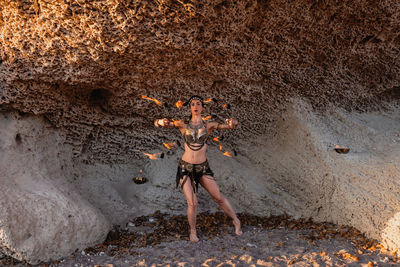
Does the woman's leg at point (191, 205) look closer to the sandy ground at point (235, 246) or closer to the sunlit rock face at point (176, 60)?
the sandy ground at point (235, 246)

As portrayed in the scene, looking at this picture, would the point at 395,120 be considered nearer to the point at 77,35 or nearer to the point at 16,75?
the point at 77,35

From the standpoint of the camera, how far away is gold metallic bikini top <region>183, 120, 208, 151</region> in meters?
3.11

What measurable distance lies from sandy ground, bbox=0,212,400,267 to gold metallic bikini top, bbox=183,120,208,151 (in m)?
0.98

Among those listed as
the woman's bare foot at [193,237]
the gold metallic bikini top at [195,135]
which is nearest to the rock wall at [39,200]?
the woman's bare foot at [193,237]

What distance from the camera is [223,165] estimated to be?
4082 mm

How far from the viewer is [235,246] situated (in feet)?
9.78

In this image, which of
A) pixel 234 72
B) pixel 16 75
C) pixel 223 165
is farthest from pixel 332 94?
pixel 16 75

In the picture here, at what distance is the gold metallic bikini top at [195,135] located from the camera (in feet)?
10.2

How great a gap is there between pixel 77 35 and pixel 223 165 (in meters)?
2.35

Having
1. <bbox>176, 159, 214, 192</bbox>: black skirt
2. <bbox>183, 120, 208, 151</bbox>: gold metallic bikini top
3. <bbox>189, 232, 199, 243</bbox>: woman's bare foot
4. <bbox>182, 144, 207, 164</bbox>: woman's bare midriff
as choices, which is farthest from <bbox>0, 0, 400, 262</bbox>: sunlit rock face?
<bbox>189, 232, 199, 243</bbox>: woman's bare foot

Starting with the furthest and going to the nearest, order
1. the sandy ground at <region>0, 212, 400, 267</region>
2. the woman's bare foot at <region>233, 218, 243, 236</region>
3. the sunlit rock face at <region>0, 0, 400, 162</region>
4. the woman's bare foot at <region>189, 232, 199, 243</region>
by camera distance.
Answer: the woman's bare foot at <region>233, 218, 243, 236</region> < the woman's bare foot at <region>189, 232, 199, 243</region> < the sunlit rock face at <region>0, 0, 400, 162</region> < the sandy ground at <region>0, 212, 400, 267</region>

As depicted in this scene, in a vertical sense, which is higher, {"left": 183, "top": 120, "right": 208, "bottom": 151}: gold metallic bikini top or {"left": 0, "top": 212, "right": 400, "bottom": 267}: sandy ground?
{"left": 183, "top": 120, "right": 208, "bottom": 151}: gold metallic bikini top

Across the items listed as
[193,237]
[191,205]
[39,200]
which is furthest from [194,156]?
[39,200]

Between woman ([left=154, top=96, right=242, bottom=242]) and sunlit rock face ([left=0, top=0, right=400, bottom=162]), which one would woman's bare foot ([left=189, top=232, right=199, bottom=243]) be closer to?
woman ([left=154, top=96, right=242, bottom=242])
